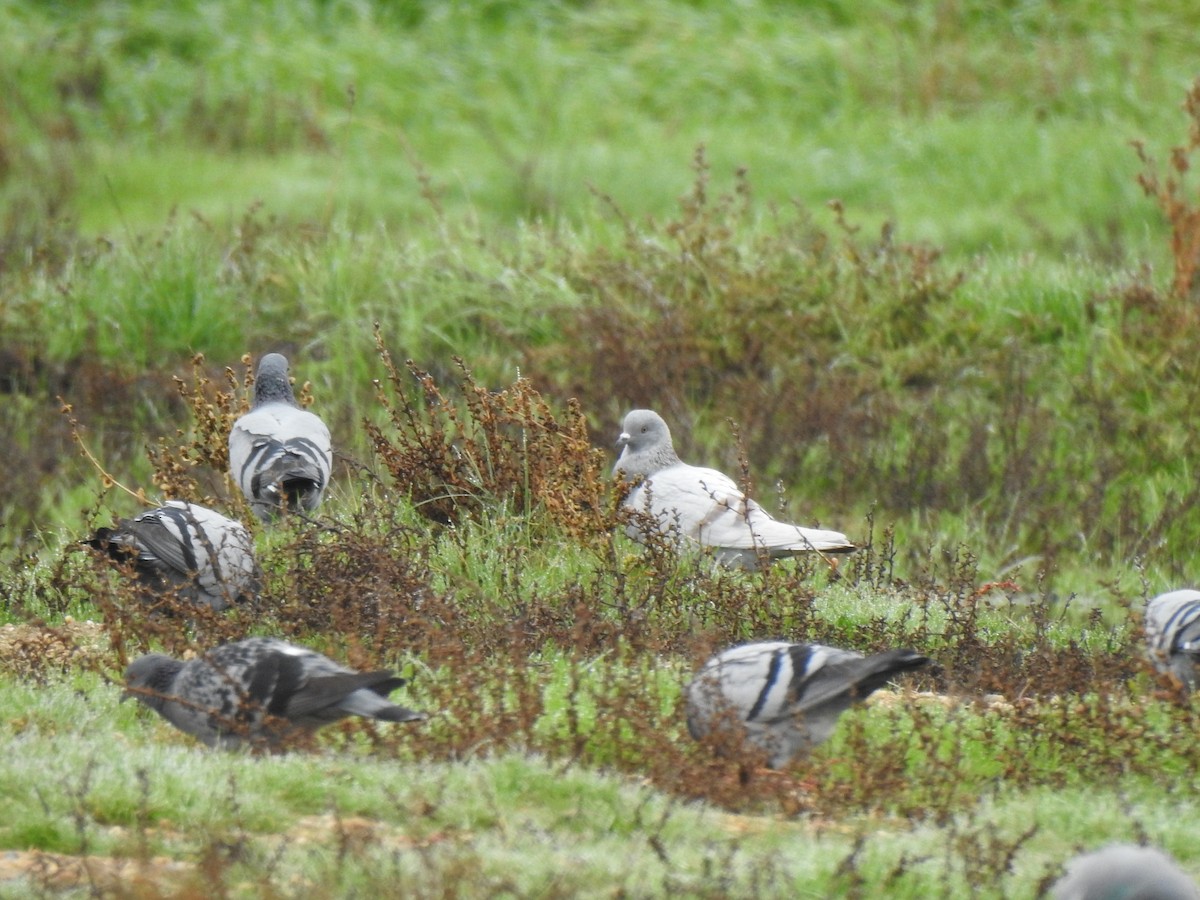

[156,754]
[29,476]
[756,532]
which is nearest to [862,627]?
[756,532]

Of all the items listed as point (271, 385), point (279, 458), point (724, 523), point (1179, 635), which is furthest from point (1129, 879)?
point (271, 385)

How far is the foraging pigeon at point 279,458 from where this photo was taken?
22.6 feet

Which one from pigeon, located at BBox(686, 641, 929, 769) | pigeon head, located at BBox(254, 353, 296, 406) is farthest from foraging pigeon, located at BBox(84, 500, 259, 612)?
pigeon, located at BBox(686, 641, 929, 769)

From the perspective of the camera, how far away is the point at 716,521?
22.1 feet

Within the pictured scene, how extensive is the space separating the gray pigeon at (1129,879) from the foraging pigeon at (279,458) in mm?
3780

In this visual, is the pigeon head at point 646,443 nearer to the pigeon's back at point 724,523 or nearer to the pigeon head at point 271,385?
the pigeon's back at point 724,523

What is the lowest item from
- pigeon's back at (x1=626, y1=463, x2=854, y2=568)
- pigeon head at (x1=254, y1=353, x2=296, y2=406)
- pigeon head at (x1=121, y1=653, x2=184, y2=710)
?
pigeon's back at (x1=626, y1=463, x2=854, y2=568)

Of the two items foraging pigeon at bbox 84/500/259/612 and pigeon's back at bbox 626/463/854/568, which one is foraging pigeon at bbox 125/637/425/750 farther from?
pigeon's back at bbox 626/463/854/568

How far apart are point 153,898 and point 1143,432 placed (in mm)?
7070

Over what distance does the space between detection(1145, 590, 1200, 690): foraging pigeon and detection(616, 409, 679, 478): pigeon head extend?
91.4 inches

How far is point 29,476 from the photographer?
8.96 metres

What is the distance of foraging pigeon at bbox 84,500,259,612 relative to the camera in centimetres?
612

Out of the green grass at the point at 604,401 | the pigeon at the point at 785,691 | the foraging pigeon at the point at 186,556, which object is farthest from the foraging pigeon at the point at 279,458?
the pigeon at the point at 785,691

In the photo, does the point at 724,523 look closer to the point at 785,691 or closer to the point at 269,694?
the point at 785,691
